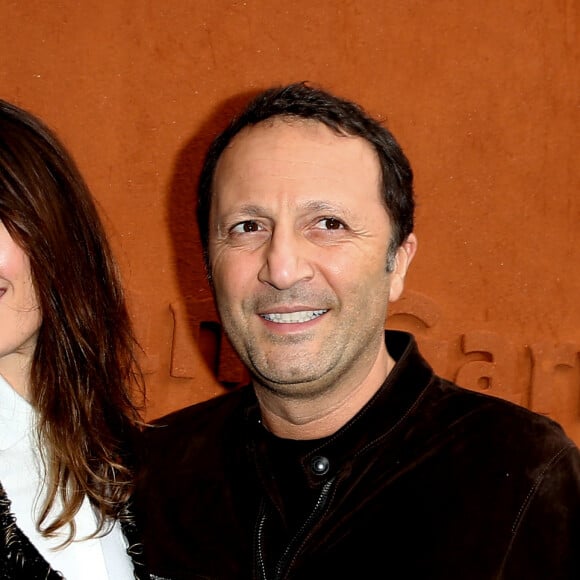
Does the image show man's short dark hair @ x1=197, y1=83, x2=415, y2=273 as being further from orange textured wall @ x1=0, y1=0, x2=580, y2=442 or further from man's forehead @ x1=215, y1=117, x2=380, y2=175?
orange textured wall @ x1=0, y1=0, x2=580, y2=442

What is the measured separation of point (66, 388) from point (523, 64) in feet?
5.12

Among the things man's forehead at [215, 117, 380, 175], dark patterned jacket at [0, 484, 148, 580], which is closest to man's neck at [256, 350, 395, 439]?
man's forehead at [215, 117, 380, 175]

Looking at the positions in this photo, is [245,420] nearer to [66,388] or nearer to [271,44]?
[66,388]

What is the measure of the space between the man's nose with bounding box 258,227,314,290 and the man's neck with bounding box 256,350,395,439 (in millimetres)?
203

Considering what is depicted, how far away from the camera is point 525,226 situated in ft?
8.76

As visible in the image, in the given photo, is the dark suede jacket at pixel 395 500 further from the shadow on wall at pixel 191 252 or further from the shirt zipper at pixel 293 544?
the shadow on wall at pixel 191 252

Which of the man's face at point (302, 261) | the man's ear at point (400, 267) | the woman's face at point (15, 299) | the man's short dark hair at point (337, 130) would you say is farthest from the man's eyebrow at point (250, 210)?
the woman's face at point (15, 299)

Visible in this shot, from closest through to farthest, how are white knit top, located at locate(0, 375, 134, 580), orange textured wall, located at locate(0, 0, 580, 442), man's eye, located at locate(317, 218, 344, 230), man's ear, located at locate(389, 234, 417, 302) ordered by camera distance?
white knit top, located at locate(0, 375, 134, 580), man's eye, located at locate(317, 218, 344, 230), man's ear, located at locate(389, 234, 417, 302), orange textured wall, located at locate(0, 0, 580, 442)

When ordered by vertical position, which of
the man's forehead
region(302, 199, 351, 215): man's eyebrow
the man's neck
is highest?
the man's forehead

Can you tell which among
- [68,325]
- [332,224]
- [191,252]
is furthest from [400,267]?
[191,252]

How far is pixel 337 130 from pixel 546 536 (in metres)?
0.75

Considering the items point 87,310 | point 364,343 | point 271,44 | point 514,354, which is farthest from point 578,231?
point 87,310

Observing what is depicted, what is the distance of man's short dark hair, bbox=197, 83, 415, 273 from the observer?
183cm

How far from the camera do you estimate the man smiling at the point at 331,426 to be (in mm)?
1595
